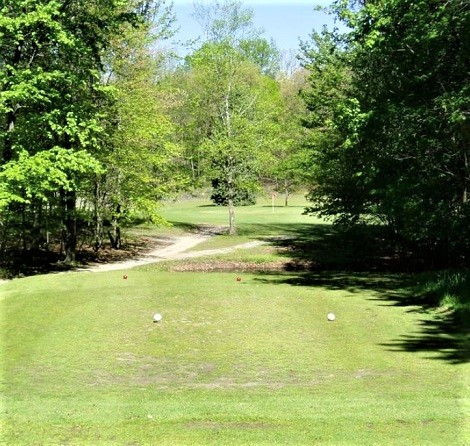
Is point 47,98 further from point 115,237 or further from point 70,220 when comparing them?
point 115,237

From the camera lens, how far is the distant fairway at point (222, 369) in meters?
6.30

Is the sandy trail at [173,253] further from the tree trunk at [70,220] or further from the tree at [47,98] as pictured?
the tree at [47,98]

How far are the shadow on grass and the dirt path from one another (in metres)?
3.60

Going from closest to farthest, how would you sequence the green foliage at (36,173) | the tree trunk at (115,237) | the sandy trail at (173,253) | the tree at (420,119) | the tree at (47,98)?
the tree at (420,119), the green foliage at (36,173), the tree at (47,98), the sandy trail at (173,253), the tree trunk at (115,237)

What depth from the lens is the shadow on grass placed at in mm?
11523

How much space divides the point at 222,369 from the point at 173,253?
23.7 meters

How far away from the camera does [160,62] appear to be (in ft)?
112

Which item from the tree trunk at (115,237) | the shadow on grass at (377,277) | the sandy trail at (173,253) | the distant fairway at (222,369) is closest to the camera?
the distant fairway at (222,369)

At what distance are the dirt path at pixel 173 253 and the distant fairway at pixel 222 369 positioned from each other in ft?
29.2

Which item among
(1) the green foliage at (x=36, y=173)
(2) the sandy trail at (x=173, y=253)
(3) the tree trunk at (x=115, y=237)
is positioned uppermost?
(1) the green foliage at (x=36, y=173)

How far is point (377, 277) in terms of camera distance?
75.7ft

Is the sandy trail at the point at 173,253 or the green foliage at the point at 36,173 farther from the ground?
the green foliage at the point at 36,173

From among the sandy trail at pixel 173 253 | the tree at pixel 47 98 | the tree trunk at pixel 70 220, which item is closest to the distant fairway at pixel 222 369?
the tree at pixel 47 98

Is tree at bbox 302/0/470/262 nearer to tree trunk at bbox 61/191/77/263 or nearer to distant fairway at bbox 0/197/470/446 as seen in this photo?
distant fairway at bbox 0/197/470/446
